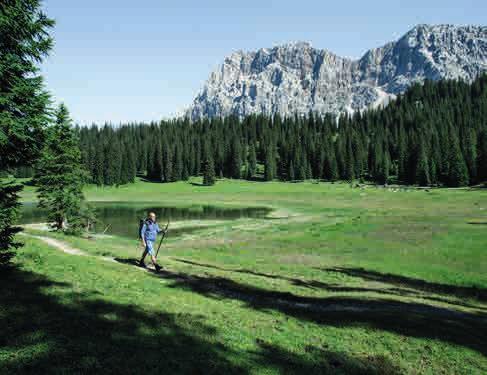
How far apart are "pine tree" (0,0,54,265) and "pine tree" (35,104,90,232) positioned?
24429 millimetres

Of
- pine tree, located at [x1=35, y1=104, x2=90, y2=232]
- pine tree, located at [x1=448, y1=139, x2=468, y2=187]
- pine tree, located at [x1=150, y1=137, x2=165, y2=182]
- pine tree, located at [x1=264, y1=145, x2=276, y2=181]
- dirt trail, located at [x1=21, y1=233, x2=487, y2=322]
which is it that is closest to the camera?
dirt trail, located at [x1=21, y1=233, x2=487, y2=322]

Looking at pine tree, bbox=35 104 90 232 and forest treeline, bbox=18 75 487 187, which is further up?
forest treeline, bbox=18 75 487 187

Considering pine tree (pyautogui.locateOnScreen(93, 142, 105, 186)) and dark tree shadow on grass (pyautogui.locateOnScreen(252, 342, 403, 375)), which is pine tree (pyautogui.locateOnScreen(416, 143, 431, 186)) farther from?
dark tree shadow on grass (pyautogui.locateOnScreen(252, 342, 403, 375))

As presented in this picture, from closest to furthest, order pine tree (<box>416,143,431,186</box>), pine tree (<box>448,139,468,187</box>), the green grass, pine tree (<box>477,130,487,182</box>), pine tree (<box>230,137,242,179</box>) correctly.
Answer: the green grass, pine tree (<box>477,130,487,182</box>), pine tree (<box>448,139,468,187</box>), pine tree (<box>416,143,431,186</box>), pine tree (<box>230,137,242,179</box>)

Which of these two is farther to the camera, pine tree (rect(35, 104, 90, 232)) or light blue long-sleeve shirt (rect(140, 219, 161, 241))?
pine tree (rect(35, 104, 90, 232))

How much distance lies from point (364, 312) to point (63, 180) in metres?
34.4

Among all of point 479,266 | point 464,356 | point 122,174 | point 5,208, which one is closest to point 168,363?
point 464,356

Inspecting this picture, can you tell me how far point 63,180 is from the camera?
38.0 meters

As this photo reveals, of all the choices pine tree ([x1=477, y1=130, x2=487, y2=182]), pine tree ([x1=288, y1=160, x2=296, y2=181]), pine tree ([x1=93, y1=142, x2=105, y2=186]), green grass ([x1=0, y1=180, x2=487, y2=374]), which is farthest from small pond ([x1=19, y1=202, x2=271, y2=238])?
pine tree ([x1=477, y1=130, x2=487, y2=182])

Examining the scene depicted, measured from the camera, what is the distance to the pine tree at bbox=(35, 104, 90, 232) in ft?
123

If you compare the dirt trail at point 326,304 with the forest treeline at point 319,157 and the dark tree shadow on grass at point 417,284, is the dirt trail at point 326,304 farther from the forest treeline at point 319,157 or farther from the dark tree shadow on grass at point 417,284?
the forest treeline at point 319,157

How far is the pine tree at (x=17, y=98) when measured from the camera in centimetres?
1322

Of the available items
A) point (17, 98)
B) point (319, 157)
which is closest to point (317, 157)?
point (319, 157)

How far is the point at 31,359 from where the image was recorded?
680cm
